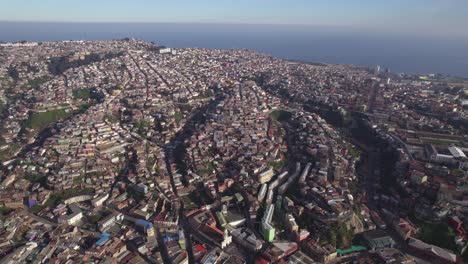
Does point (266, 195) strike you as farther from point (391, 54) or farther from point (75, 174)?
point (391, 54)

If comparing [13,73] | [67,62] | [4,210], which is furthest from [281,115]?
[13,73]

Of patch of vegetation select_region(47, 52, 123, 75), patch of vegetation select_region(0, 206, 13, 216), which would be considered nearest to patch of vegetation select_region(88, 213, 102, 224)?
patch of vegetation select_region(0, 206, 13, 216)

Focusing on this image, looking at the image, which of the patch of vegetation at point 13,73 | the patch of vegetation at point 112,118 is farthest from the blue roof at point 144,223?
the patch of vegetation at point 13,73

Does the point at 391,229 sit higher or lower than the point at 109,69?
lower

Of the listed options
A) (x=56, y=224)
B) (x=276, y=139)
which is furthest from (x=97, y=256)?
(x=276, y=139)

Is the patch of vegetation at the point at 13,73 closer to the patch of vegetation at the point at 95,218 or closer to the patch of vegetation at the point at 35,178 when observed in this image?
the patch of vegetation at the point at 35,178

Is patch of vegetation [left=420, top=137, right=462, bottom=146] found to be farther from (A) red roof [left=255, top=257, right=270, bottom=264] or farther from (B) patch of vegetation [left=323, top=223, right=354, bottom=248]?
(A) red roof [left=255, top=257, right=270, bottom=264]
